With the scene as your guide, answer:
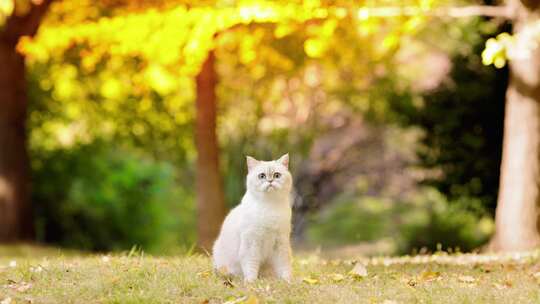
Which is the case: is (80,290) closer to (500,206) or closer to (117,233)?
(500,206)

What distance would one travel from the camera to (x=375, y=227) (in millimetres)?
15734

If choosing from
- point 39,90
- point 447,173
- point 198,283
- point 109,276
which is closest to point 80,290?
point 109,276

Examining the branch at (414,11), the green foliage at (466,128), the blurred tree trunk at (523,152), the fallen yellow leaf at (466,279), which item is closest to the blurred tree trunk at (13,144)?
the branch at (414,11)

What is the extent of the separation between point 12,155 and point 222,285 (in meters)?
7.22

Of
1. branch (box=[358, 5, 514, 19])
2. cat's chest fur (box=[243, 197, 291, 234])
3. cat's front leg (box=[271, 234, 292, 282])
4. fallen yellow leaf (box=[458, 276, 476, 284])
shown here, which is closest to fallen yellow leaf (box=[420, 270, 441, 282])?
fallen yellow leaf (box=[458, 276, 476, 284])

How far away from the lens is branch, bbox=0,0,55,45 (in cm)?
1127

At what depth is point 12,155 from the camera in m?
11.8

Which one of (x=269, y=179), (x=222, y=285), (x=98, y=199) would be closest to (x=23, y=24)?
(x=98, y=199)

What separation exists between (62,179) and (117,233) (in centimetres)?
121

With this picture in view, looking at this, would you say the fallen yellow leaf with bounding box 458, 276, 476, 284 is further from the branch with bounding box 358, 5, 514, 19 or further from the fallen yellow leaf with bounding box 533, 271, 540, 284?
the branch with bounding box 358, 5, 514, 19

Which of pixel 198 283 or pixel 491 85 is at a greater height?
pixel 491 85

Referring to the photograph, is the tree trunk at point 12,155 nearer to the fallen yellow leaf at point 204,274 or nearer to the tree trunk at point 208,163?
the tree trunk at point 208,163

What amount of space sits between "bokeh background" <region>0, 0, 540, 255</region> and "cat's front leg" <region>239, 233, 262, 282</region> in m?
3.04

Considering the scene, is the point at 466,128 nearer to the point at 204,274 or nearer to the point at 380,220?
the point at 380,220
